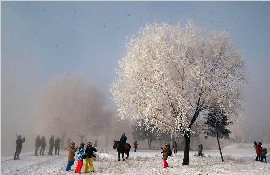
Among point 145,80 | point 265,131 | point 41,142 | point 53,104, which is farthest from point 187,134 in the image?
point 265,131

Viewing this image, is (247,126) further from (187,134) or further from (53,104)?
(187,134)

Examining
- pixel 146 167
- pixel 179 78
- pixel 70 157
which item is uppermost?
pixel 179 78

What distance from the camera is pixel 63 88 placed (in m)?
57.6

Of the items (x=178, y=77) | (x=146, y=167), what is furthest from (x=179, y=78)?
(x=146, y=167)

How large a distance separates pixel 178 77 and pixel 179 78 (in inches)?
4.3

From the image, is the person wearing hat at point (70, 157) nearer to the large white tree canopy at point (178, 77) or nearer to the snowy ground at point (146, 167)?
the snowy ground at point (146, 167)

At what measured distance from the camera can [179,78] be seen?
58.3ft

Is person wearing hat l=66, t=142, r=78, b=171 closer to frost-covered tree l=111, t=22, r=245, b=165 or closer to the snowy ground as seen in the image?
the snowy ground

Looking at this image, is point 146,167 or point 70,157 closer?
point 70,157

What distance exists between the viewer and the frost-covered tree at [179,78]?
1661 cm

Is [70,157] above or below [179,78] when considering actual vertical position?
below

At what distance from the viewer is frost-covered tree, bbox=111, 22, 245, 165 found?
54.5 ft

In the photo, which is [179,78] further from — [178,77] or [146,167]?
[146,167]

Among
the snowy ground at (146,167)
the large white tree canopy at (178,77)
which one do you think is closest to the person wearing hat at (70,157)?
the snowy ground at (146,167)
